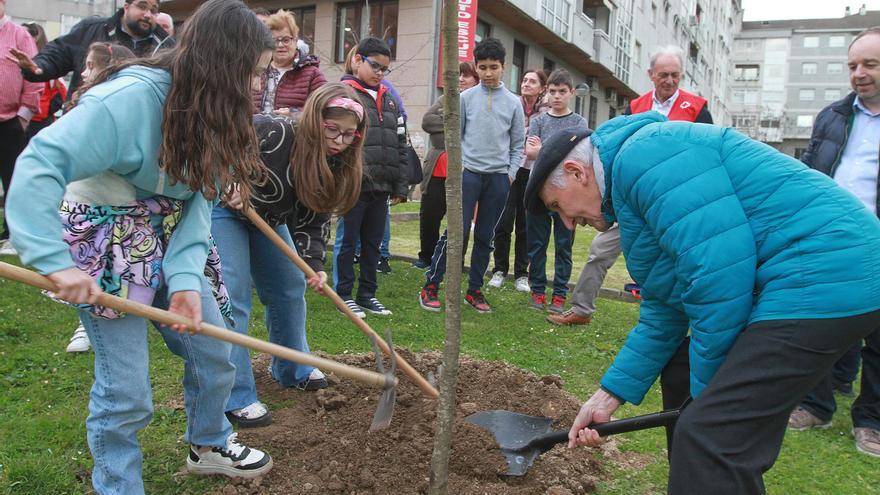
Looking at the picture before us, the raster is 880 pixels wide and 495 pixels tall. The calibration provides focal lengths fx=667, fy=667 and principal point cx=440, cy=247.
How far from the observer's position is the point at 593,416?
265cm

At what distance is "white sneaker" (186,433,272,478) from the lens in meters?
2.79

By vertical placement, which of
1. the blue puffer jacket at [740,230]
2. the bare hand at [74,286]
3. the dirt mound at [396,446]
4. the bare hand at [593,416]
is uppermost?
the blue puffer jacket at [740,230]

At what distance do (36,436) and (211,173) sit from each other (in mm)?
1728

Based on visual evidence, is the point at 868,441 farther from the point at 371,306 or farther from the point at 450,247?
the point at 371,306

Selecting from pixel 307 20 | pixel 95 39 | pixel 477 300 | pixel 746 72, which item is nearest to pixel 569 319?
pixel 477 300

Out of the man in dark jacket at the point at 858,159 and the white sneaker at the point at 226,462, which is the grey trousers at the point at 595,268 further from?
the white sneaker at the point at 226,462

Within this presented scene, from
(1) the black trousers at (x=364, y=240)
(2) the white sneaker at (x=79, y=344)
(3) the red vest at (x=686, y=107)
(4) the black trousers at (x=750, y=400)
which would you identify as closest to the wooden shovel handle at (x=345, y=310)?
(4) the black trousers at (x=750, y=400)

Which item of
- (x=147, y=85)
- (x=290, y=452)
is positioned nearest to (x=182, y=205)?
(x=147, y=85)

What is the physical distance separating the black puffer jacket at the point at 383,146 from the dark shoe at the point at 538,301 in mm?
1602

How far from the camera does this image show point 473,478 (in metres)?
2.98

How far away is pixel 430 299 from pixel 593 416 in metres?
3.24

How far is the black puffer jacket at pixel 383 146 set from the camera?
5328 mm

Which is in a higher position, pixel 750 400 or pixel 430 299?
pixel 750 400

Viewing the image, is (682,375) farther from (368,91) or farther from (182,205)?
(368,91)
